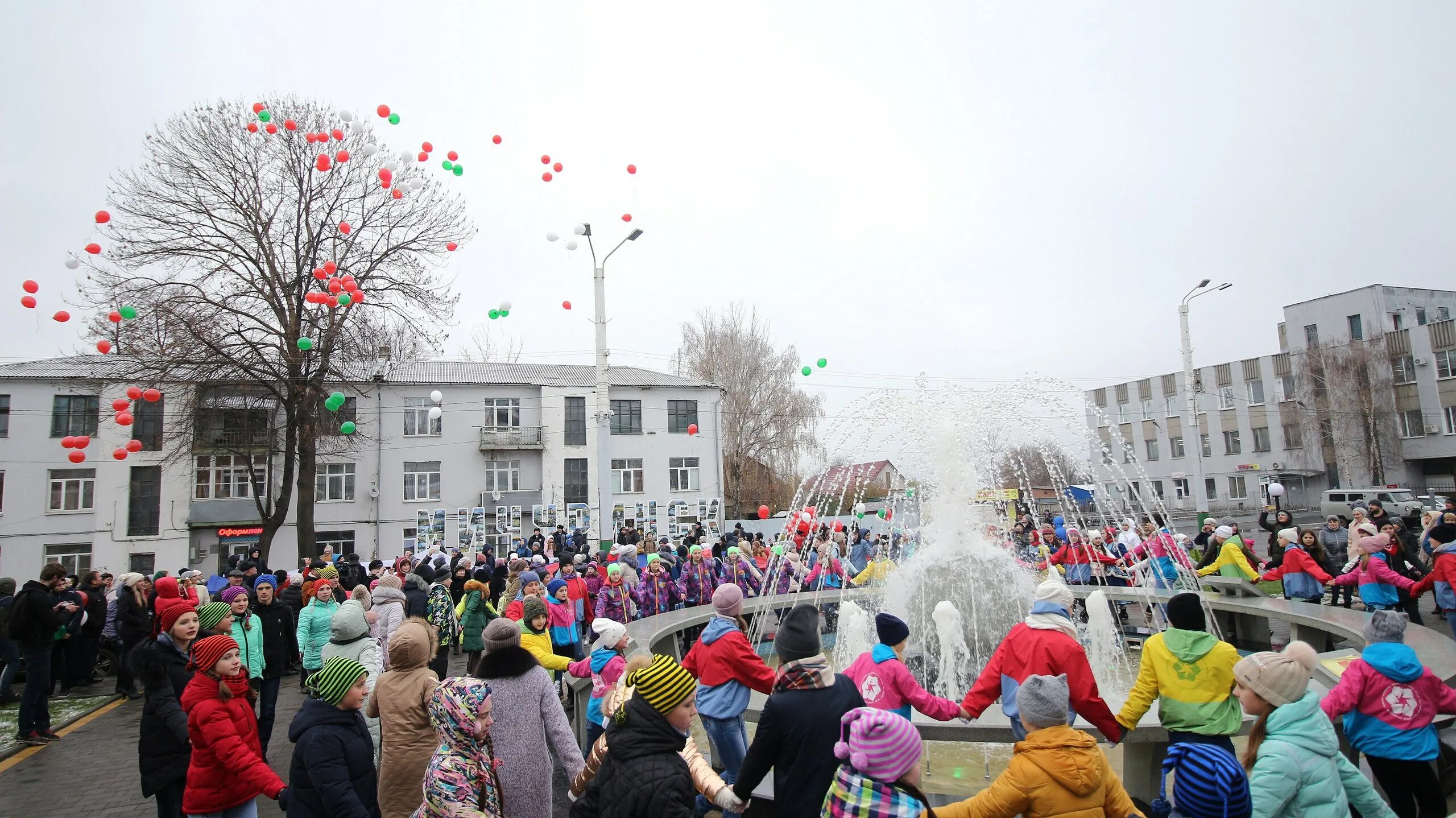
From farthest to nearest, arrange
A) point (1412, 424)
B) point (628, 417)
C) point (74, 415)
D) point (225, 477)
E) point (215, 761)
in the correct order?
point (1412, 424)
point (628, 417)
point (225, 477)
point (74, 415)
point (215, 761)

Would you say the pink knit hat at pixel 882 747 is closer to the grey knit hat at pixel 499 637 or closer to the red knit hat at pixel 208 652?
the grey knit hat at pixel 499 637

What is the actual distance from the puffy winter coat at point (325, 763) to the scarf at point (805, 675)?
2.21 m

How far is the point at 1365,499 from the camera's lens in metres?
36.2

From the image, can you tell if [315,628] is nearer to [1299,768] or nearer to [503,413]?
[1299,768]

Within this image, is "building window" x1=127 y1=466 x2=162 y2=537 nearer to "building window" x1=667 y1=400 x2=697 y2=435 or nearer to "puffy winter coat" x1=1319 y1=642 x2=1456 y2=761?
"building window" x1=667 y1=400 x2=697 y2=435

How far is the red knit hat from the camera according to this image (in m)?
4.75

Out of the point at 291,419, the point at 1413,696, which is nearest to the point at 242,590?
the point at 1413,696

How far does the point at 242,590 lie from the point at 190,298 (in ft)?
68.8

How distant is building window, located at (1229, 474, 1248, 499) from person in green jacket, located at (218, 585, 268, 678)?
57.2 meters

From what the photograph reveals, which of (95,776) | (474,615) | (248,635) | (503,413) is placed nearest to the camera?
(248,635)

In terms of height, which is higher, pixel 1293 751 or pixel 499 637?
pixel 499 637

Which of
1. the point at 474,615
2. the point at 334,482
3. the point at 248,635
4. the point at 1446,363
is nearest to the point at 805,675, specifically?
the point at 248,635

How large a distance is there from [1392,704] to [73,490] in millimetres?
41815

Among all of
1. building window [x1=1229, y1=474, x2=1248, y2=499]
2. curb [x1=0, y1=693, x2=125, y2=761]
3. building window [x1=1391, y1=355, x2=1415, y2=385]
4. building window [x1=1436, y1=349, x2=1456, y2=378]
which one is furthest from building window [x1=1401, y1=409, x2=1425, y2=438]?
curb [x1=0, y1=693, x2=125, y2=761]
